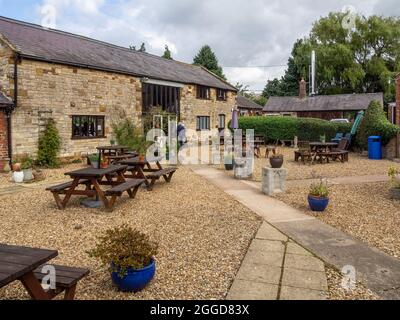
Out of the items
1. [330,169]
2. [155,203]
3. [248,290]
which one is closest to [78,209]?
[155,203]

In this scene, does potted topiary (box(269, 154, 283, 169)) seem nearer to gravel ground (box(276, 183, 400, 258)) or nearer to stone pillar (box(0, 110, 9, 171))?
gravel ground (box(276, 183, 400, 258))

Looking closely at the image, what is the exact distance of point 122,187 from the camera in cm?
740

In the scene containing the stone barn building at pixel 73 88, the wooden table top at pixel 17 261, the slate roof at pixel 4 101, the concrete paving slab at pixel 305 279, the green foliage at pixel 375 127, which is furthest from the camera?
the green foliage at pixel 375 127

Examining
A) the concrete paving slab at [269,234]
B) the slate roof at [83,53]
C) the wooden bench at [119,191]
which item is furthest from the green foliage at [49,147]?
the concrete paving slab at [269,234]

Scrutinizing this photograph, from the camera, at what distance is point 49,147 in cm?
1413

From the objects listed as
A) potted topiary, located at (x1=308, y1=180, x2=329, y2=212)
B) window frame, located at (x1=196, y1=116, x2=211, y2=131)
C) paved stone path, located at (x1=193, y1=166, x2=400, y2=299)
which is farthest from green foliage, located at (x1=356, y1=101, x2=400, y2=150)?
window frame, located at (x1=196, y1=116, x2=211, y2=131)

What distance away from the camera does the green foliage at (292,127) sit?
843 inches

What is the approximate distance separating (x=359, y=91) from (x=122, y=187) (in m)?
41.9

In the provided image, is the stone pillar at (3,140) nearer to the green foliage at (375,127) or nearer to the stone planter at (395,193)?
the stone planter at (395,193)

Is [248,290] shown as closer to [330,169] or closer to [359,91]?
[330,169]

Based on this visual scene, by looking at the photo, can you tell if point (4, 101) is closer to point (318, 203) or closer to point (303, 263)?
point (318, 203)

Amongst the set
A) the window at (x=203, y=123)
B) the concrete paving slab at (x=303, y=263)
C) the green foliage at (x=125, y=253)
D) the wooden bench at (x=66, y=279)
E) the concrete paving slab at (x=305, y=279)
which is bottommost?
the concrete paving slab at (x=305, y=279)

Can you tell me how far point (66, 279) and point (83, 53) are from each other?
1673 centimetres

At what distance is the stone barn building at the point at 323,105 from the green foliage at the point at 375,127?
16.4m
